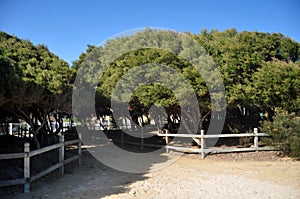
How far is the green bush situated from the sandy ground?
0.60 m

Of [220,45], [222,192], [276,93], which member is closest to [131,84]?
[220,45]

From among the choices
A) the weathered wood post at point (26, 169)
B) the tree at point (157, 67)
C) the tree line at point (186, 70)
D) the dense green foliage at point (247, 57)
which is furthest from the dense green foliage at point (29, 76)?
the dense green foliage at point (247, 57)

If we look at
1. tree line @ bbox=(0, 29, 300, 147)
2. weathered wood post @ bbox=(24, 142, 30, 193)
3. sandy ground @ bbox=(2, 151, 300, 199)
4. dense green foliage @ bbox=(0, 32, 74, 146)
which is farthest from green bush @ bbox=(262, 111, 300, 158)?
weathered wood post @ bbox=(24, 142, 30, 193)

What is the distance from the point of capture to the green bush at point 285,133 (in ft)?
30.2

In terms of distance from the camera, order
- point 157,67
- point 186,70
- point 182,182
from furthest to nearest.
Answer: point 157,67
point 186,70
point 182,182

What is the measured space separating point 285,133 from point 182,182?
5169 millimetres

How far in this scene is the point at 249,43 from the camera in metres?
11.1

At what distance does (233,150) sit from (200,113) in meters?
2.12

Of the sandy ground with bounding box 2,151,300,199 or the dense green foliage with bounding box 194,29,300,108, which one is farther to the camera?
the dense green foliage with bounding box 194,29,300,108

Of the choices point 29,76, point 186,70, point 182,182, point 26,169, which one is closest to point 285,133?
point 186,70

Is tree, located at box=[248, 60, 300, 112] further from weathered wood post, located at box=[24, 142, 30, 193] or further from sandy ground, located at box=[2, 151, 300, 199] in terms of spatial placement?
weathered wood post, located at box=[24, 142, 30, 193]

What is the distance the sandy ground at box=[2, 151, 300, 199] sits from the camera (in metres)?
5.42

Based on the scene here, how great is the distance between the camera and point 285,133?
9.52 m

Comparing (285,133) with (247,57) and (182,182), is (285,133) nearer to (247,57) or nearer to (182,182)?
(247,57)
